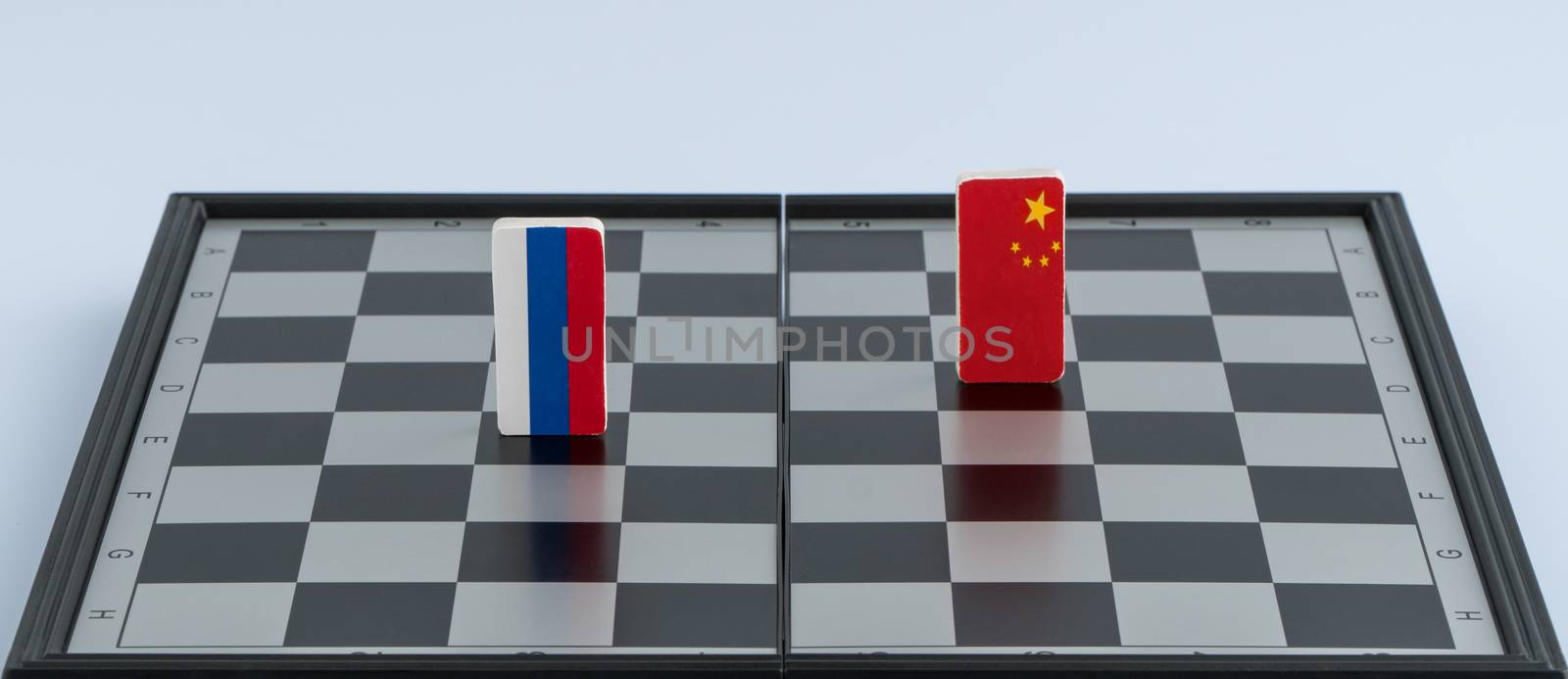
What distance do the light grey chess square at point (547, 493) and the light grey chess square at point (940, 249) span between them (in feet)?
2.02

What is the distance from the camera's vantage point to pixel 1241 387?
7.45 feet

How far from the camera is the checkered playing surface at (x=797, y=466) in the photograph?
6.26ft

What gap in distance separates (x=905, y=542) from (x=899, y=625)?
133 mm

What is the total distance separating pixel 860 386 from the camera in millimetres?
2283

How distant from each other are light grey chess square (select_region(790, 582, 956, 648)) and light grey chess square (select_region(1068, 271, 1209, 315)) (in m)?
0.63

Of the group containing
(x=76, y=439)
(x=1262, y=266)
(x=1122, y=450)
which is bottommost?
(x=1122, y=450)

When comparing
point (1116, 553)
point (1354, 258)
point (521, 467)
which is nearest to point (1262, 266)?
point (1354, 258)

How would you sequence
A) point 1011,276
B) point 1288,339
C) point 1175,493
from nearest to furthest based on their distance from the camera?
point 1175,493 < point 1011,276 < point 1288,339

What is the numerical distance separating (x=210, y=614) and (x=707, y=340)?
0.73 metres

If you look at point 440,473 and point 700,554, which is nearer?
point 700,554

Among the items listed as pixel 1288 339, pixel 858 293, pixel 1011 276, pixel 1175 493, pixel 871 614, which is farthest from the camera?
pixel 858 293

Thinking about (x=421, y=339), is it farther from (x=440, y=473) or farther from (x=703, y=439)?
(x=703, y=439)

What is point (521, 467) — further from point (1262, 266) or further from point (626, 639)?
point (1262, 266)

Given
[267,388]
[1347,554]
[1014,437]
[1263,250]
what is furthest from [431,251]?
[1347,554]
